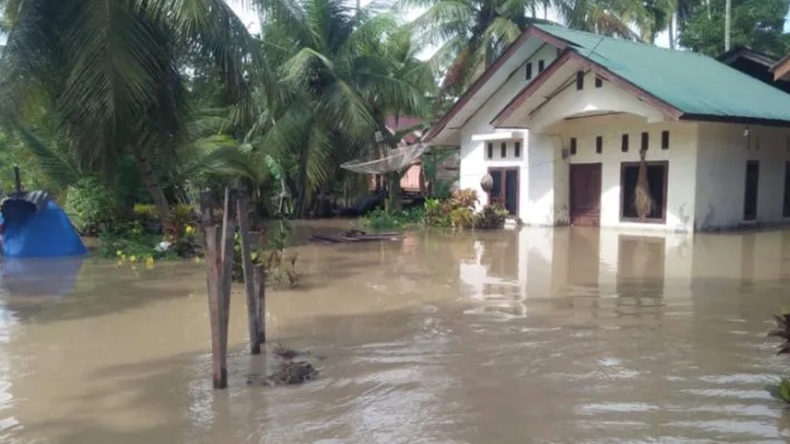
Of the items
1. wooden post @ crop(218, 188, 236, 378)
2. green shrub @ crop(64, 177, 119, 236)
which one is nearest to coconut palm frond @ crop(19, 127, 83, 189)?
green shrub @ crop(64, 177, 119, 236)

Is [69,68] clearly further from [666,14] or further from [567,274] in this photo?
[666,14]

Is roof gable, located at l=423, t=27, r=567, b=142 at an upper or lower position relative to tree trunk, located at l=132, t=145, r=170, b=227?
upper

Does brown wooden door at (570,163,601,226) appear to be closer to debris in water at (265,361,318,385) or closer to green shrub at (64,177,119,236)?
green shrub at (64,177,119,236)

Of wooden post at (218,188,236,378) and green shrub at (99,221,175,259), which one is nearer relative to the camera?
wooden post at (218,188,236,378)

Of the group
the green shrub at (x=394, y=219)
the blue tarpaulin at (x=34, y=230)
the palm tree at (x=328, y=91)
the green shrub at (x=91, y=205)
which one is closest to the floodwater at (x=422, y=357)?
the blue tarpaulin at (x=34, y=230)

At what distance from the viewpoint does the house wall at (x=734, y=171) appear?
17.0 metres

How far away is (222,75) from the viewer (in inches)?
542

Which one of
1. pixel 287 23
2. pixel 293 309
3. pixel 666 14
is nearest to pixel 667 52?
pixel 666 14

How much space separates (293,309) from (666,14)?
2517cm

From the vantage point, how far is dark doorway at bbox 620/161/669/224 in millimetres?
17625

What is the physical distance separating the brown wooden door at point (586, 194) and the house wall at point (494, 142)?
135 cm

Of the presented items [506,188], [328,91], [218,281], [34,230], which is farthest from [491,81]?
[218,281]

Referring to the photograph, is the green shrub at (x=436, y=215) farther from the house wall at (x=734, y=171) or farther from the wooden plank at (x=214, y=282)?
the wooden plank at (x=214, y=282)

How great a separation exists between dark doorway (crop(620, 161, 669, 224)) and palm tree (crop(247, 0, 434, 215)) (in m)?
6.87
